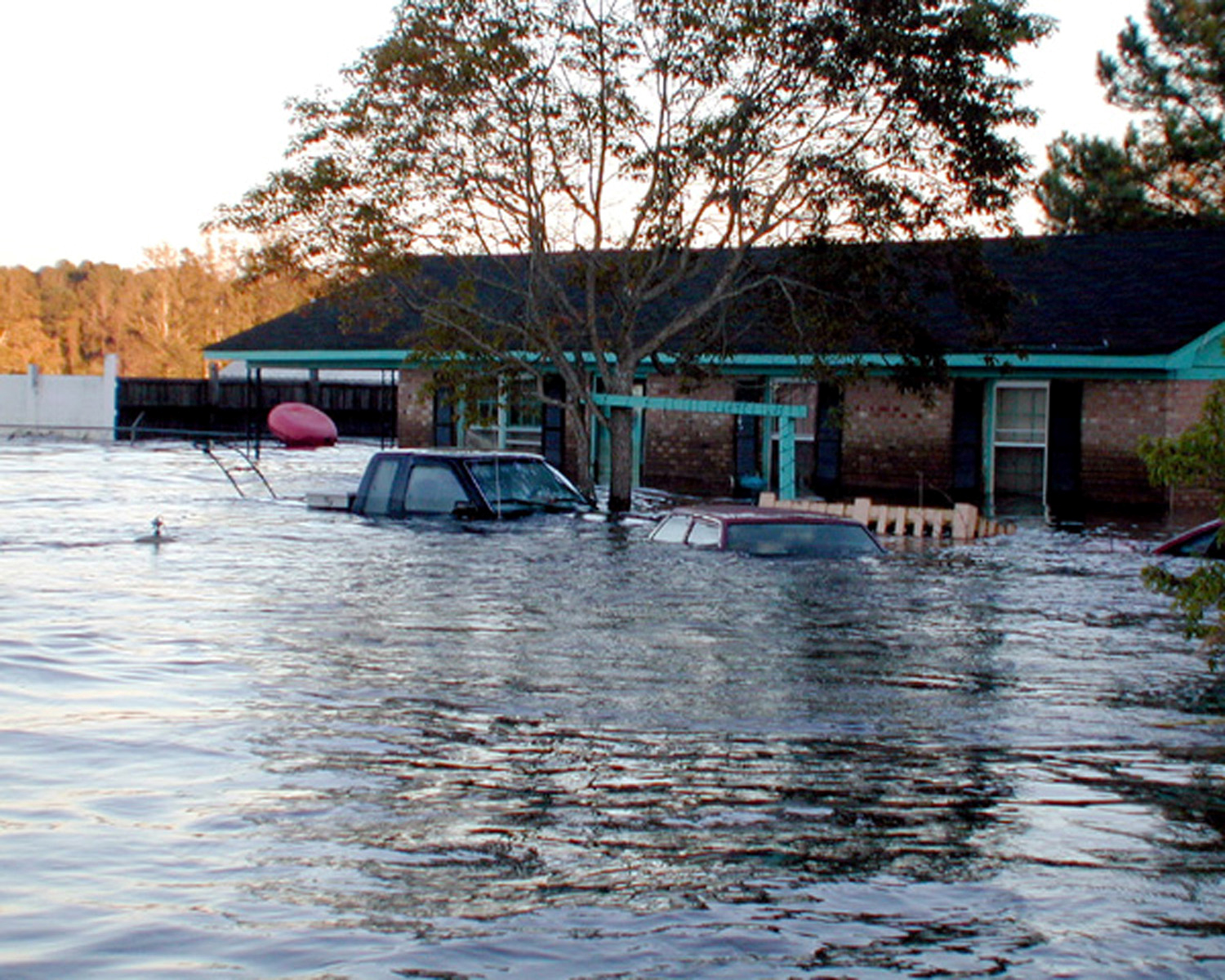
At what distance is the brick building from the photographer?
88.0ft

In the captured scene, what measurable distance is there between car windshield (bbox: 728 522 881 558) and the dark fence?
32.5 meters

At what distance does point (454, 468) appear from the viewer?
19.4 metres

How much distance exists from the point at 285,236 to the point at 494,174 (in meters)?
3.66

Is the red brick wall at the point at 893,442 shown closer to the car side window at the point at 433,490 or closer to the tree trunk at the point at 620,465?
the tree trunk at the point at 620,465

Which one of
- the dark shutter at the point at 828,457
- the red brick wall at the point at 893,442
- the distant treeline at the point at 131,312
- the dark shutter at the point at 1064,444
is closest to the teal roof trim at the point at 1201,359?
the dark shutter at the point at 1064,444

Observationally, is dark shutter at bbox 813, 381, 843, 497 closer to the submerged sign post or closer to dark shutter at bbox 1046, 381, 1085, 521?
dark shutter at bbox 1046, 381, 1085, 521

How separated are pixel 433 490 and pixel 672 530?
3.81 metres

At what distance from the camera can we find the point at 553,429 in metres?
34.7

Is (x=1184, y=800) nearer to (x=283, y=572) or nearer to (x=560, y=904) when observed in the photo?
(x=560, y=904)

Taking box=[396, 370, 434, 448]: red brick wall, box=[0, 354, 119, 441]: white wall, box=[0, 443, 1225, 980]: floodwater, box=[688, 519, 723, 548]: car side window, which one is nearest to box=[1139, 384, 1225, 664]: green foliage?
box=[0, 443, 1225, 980]: floodwater

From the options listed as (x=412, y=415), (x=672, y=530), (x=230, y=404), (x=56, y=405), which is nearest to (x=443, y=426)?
(x=412, y=415)

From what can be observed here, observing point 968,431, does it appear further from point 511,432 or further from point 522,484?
point 522,484

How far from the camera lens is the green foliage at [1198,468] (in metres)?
9.55

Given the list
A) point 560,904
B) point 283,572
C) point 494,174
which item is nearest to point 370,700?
point 560,904
